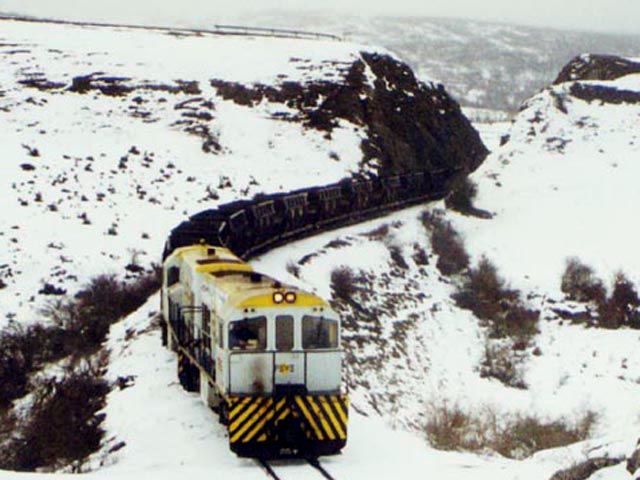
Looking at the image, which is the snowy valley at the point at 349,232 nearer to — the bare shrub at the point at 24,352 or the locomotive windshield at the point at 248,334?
the bare shrub at the point at 24,352

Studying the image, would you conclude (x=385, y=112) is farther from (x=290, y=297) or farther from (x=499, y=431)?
(x=290, y=297)

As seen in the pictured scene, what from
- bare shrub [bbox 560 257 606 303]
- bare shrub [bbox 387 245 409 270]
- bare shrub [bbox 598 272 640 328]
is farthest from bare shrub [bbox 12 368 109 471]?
bare shrub [bbox 560 257 606 303]

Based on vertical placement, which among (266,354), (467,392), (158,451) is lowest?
(467,392)

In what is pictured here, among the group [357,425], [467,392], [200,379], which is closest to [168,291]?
[200,379]

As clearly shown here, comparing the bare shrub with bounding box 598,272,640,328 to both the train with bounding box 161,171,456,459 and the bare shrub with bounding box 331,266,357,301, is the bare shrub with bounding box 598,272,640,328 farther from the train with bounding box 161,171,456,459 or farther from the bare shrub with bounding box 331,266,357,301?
the train with bounding box 161,171,456,459

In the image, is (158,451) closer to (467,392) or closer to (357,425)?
(357,425)

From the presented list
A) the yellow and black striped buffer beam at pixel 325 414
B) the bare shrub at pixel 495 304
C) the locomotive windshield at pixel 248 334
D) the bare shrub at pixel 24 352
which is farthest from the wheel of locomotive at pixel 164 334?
the bare shrub at pixel 495 304
